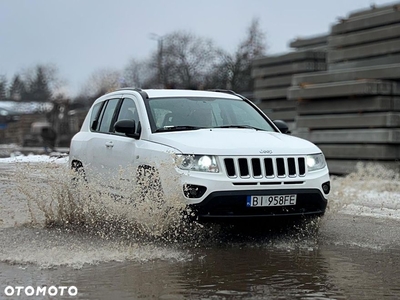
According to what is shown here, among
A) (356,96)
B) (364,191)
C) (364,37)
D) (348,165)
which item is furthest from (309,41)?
(364,191)

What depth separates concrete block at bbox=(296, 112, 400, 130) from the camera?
16.1 meters

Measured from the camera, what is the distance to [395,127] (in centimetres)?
1627

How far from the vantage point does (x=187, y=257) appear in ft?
21.7

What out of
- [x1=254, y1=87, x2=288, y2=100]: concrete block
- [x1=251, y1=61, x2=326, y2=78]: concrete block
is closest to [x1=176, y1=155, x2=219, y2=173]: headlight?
[x1=254, y1=87, x2=288, y2=100]: concrete block

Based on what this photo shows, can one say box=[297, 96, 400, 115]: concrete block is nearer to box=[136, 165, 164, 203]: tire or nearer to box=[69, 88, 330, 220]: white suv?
box=[69, 88, 330, 220]: white suv

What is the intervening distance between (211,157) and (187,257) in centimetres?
105

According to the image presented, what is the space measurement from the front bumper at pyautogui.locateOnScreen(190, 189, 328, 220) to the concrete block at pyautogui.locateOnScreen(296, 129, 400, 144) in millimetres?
8935

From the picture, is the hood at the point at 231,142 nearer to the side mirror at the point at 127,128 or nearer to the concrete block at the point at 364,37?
the side mirror at the point at 127,128

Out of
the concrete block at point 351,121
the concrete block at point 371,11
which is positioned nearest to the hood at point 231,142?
the concrete block at point 351,121

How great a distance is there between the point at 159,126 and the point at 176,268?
227 cm

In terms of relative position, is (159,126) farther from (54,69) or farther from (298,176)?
(54,69)

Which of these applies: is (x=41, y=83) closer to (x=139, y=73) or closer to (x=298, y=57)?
(x=139, y=73)

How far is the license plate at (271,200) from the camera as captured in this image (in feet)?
23.0

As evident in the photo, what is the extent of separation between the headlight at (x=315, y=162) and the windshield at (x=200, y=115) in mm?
1034
